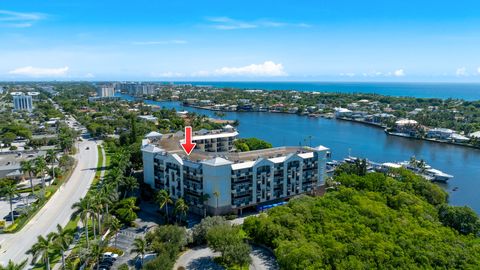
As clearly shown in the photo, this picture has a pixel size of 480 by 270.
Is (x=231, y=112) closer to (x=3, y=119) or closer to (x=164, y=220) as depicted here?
(x=3, y=119)

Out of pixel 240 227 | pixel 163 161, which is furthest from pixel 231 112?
pixel 240 227

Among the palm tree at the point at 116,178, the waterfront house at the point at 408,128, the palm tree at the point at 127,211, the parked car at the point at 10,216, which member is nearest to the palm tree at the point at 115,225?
the palm tree at the point at 127,211

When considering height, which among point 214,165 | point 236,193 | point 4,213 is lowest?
point 4,213

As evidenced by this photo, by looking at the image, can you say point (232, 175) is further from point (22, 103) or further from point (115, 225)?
point (22, 103)

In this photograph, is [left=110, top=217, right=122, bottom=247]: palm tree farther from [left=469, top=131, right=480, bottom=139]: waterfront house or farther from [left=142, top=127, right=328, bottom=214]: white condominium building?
[left=469, top=131, right=480, bottom=139]: waterfront house

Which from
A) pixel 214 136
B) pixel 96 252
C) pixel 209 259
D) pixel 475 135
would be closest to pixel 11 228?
pixel 96 252
